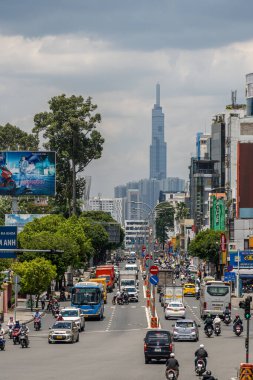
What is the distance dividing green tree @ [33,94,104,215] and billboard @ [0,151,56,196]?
20.7 meters

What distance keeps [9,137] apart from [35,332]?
12154 centimetres

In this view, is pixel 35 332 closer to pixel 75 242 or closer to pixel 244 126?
pixel 75 242

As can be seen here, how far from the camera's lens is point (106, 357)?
55.2m

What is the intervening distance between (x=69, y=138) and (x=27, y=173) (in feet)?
78.8

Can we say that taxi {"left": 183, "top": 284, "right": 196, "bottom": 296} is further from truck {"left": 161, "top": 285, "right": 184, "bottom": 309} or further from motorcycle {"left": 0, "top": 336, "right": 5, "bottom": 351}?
motorcycle {"left": 0, "top": 336, "right": 5, "bottom": 351}

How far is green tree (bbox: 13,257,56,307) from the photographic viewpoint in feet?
316

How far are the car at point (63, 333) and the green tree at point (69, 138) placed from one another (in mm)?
85407

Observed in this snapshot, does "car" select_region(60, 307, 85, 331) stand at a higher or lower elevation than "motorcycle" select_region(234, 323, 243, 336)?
higher

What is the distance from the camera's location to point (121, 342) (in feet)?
214

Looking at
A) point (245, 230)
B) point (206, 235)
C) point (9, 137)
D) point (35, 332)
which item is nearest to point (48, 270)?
point (35, 332)

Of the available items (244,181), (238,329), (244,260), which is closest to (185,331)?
(238,329)

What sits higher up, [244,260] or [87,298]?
[244,260]

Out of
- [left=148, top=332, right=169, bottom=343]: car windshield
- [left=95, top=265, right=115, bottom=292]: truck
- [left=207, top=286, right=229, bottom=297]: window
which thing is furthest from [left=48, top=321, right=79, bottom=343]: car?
[left=95, top=265, right=115, bottom=292]: truck

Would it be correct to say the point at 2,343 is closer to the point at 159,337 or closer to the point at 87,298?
the point at 159,337
